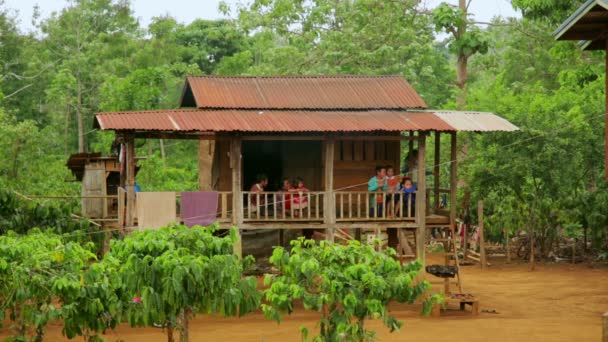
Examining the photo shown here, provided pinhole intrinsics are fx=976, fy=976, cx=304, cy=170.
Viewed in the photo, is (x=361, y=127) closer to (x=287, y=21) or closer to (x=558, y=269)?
(x=558, y=269)

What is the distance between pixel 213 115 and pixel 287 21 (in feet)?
56.0

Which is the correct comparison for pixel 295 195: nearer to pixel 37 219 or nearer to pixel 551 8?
pixel 37 219

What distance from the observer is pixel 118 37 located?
42.5 metres

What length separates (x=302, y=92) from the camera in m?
23.2

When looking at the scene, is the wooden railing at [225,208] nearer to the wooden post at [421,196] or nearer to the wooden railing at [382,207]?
the wooden railing at [382,207]

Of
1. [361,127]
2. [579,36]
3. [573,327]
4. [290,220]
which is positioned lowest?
[573,327]

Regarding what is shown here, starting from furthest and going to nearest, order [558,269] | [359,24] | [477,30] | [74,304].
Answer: [359,24] < [477,30] < [558,269] < [74,304]

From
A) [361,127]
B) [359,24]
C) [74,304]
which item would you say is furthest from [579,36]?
[359,24]

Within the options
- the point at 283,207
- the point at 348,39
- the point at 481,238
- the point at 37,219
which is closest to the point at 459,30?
the point at 348,39

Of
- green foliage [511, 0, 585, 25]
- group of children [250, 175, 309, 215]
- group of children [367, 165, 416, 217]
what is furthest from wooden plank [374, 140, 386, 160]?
green foliage [511, 0, 585, 25]

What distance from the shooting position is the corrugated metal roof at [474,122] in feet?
68.5

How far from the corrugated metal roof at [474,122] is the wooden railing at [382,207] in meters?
1.90

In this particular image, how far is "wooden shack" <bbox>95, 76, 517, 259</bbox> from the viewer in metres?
20.4

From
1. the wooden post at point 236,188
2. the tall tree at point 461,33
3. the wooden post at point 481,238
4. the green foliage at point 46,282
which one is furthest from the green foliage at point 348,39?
the green foliage at point 46,282
